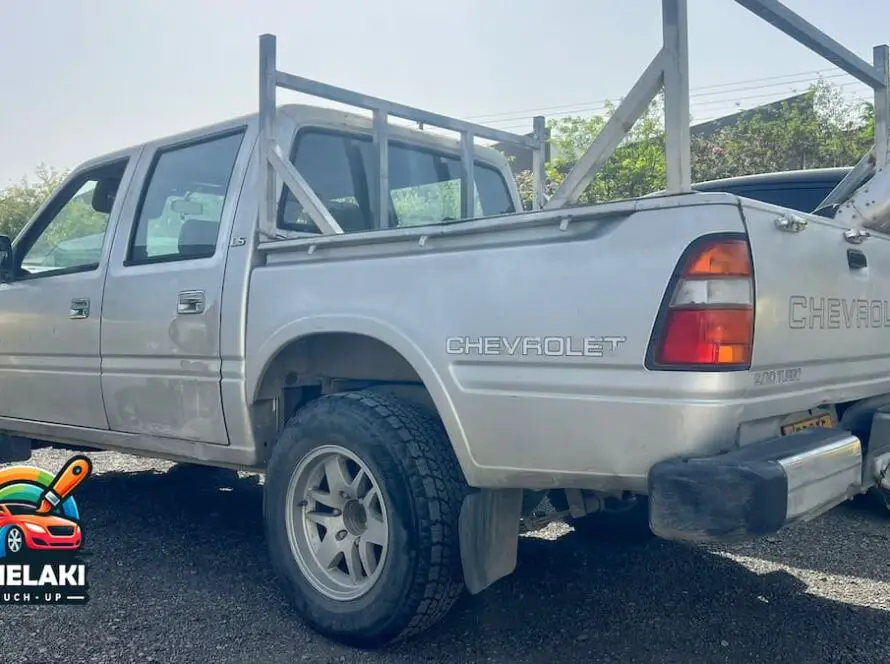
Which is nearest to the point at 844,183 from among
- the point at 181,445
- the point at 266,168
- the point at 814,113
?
the point at 266,168

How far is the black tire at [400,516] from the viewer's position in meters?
2.75

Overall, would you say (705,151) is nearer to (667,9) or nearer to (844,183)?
(844,183)

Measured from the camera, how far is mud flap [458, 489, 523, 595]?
2723 mm

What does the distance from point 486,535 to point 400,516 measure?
11.3 inches

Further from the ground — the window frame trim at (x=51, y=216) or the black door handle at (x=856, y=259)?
the window frame trim at (x=51, y=216)

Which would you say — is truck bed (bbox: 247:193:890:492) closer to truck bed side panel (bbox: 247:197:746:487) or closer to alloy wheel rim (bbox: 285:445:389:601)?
truck bed side panel (bbox: 247:197:746:487)

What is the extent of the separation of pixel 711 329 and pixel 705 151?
14.4 m

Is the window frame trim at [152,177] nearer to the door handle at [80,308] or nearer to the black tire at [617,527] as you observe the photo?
the door handle at [80,308]

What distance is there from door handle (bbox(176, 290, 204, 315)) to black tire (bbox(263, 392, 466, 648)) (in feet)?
2.77

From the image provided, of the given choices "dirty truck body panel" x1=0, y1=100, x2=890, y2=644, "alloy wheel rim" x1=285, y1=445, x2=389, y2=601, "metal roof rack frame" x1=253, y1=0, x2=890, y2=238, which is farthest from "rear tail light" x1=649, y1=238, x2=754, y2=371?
"alloy wheel rim" x1=285, y1=445, x2=389, y2=601

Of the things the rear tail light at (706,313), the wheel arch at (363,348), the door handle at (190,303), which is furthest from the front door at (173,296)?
the rear tail light at (706,313)

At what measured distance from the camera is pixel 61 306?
14.1 feet

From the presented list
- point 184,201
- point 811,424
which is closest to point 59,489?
point 184,201

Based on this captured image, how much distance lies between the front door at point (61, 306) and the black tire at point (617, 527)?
7.96 ft
